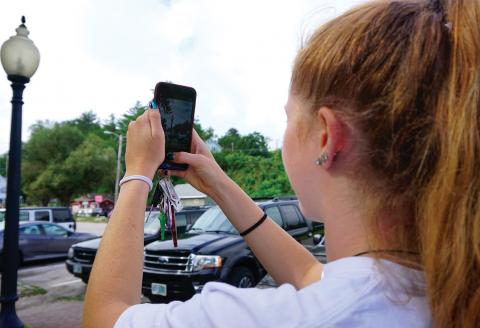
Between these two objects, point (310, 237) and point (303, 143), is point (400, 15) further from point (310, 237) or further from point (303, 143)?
point (310, 237)

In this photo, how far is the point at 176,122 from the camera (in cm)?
142

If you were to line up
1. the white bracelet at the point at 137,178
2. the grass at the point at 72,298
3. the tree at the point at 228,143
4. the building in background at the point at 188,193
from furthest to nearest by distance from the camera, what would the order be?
the grass at the point at 72,298 → the tree at the point at 228,143 → the building in background at the point at 188,193 → the white bracelet at the point at 137,178

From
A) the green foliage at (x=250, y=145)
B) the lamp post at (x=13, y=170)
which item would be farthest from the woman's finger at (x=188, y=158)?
the lamp post at (x=13, y=170)

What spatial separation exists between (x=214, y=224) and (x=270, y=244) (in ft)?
20.6

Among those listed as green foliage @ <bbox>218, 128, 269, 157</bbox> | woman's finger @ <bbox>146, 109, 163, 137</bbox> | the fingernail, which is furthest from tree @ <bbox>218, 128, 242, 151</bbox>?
woman's finger @ <bbox>146, 109, 163, 137</bbox>

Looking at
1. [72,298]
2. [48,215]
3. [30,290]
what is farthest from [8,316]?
[48,215]

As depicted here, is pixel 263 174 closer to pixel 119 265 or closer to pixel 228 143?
pixel 228 143

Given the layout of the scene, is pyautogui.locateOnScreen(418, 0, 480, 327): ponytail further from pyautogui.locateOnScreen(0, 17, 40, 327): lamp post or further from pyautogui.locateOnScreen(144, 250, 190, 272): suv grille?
pyautogui.locateOnScreen(144, 250, 190, 272): suv grille

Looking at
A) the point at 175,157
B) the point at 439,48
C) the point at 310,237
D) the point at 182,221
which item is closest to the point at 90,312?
the point at 175,157

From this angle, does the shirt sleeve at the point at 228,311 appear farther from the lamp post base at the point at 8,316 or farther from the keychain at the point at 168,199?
the lamp post base at the point at 8,316

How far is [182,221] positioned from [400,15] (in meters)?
9.97

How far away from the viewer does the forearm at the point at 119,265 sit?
0.96 m

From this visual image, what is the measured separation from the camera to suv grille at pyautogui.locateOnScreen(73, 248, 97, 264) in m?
8.38

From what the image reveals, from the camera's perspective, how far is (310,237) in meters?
7.92
